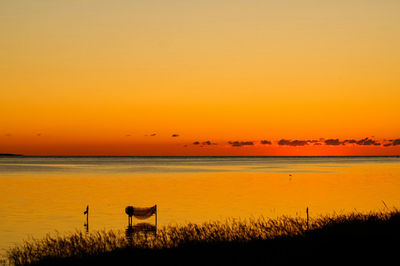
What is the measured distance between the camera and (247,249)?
2744 cm

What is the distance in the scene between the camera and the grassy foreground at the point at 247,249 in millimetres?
25234

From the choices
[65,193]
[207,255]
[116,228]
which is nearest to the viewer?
[207,255]

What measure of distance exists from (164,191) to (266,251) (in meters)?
60.8

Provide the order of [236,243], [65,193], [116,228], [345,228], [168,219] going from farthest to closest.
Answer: [65,193]
[168,219]
[116,228]
[345,228]
[236,243]

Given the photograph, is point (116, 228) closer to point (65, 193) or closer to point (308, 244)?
point (308, 244)

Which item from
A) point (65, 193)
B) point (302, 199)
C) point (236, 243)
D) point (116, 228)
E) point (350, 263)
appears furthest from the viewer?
point (65, 193)

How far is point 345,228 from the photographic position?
32.5 meters

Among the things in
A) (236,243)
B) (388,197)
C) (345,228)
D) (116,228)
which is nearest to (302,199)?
(388,197)

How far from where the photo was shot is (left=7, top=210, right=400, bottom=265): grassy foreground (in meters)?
25.2

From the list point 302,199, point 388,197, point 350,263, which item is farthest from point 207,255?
point 388,197

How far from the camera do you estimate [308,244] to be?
27.9 meters

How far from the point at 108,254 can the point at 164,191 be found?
5937 centimetres

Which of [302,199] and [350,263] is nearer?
[350,263]

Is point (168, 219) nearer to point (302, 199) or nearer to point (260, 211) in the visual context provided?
point (260, 211)
